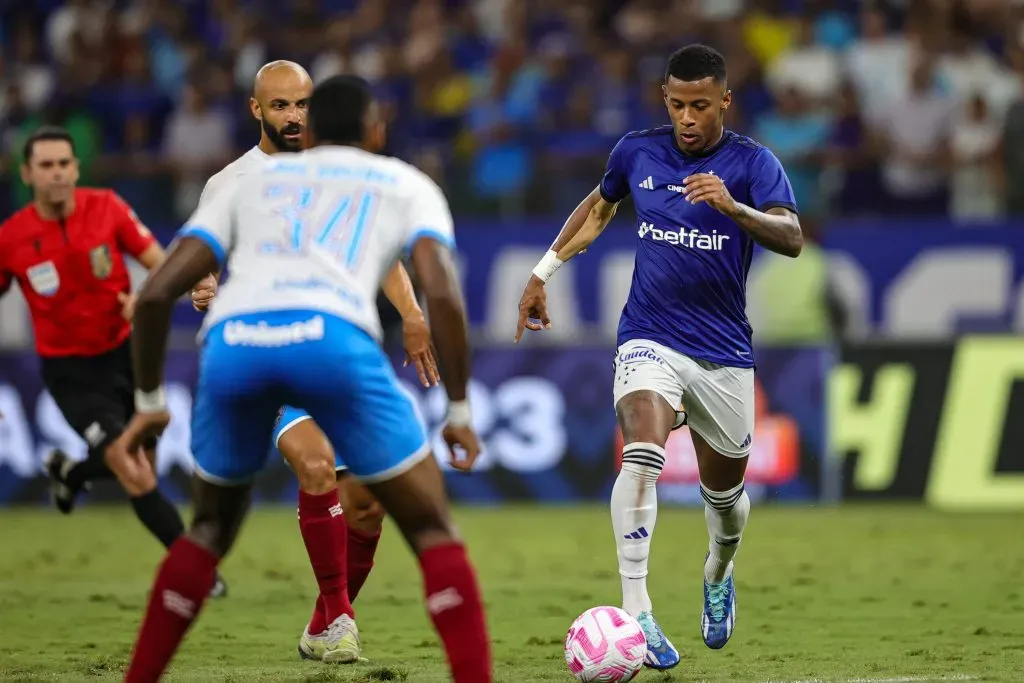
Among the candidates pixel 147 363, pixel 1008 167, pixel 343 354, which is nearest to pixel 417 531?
pixel 343 354

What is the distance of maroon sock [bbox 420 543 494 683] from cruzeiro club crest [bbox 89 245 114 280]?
617 cm

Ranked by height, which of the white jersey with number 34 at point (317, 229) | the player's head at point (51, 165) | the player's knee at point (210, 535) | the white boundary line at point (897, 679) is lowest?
the white boundary line at point (897, 679)

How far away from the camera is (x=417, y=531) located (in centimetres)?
578

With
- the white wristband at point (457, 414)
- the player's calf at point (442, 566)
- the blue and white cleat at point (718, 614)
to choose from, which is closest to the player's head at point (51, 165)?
the blue and white cleat at point (718, 614)

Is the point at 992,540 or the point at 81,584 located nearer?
the point at 81,584

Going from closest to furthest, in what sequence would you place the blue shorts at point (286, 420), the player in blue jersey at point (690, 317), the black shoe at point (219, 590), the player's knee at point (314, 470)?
the player in blue jersey at point (690, 317) < the player's knee at point (314, 470) < the blue shorts at point (286, 420) < the black shoe at point (219, 590)

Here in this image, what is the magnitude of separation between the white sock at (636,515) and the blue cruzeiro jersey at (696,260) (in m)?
0.65

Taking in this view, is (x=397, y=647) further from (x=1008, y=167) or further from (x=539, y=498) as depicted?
(x=1008, y=167)

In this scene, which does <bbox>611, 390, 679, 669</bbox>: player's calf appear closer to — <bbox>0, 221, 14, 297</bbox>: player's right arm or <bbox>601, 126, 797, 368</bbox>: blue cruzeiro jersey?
<bbox>601, 126, 797, 368</bbox>: blue cruzeiro jersey

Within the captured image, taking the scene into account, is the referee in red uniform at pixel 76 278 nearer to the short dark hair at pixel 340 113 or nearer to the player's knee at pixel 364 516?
the player's knee at pixel 364 516

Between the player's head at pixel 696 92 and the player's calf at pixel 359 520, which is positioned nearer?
the player's head at pixel 696 92

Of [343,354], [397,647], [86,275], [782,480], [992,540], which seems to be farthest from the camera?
[782,480]

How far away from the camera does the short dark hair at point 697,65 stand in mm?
7754

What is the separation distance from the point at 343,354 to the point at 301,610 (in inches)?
190
